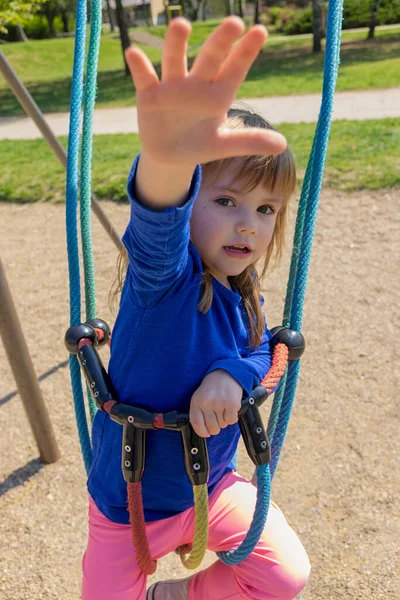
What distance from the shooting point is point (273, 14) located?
1160 inches

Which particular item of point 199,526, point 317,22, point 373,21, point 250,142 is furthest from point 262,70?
point 250,142

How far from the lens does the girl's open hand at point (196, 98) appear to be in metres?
0.88

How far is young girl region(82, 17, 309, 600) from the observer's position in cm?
97

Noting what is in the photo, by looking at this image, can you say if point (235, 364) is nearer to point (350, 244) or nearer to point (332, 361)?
point (332, 361)

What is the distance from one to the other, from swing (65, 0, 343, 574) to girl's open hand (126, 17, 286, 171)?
0.60 metres

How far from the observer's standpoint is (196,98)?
36.8 inches

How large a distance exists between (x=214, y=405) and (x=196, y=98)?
64cm

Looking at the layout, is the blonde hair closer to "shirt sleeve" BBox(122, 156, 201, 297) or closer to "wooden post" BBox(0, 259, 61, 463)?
"shirt sleeve" BBox(122, 156, 201, 297)

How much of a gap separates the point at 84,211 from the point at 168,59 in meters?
0.97

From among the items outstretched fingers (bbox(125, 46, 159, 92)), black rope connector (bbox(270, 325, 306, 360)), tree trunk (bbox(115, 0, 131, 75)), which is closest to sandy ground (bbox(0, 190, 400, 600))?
black rope connector (bbox(270, 325, 306, 360))

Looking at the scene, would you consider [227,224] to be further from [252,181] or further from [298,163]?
[298,163]

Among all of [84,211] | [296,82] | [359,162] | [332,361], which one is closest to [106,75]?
[296,82]

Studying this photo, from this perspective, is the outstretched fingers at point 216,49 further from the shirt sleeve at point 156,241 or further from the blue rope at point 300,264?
the blue rope at point 300,264

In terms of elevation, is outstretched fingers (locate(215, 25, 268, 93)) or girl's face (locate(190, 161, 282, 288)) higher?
outstretched fingers (locate(215, 25, 268, 93))
